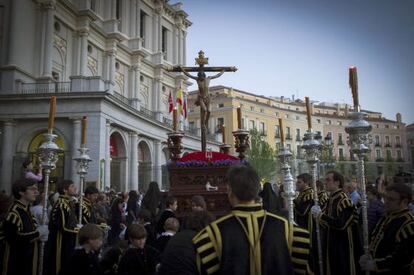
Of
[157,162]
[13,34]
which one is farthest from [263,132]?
[13,34]

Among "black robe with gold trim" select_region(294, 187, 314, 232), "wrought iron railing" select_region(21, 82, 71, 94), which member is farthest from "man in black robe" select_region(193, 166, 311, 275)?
"wrought iron railing" select_region(21, 82, 71, 94)

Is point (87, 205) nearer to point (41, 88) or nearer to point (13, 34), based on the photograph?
point (41, 88)

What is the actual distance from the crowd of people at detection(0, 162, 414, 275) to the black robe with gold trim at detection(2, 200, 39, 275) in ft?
0.04

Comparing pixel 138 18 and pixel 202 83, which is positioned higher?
pixel 138 18

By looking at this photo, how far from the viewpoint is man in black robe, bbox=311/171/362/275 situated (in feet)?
19.5

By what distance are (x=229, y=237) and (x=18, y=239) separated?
4.05 metres

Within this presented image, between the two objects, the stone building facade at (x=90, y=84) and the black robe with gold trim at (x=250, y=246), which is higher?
the stone building facade at (x=90, y=84)

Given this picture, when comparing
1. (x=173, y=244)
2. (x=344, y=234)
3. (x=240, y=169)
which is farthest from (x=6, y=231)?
(x=344, y=234)

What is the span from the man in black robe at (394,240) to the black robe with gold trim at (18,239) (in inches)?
180

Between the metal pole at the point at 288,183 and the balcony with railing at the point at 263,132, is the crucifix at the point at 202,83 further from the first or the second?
the balcony with railing at the point at 263,132

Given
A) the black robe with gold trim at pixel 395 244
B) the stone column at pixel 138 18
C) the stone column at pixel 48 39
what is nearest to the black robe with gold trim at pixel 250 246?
the black robe with gold trim at pixel 395 244

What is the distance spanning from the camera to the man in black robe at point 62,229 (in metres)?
6.84

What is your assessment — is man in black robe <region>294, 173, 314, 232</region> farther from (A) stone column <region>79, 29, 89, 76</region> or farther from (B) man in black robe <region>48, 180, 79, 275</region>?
(A) stone column <region>79, 29, 89, 76</region>

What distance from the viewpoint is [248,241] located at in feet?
9.27
